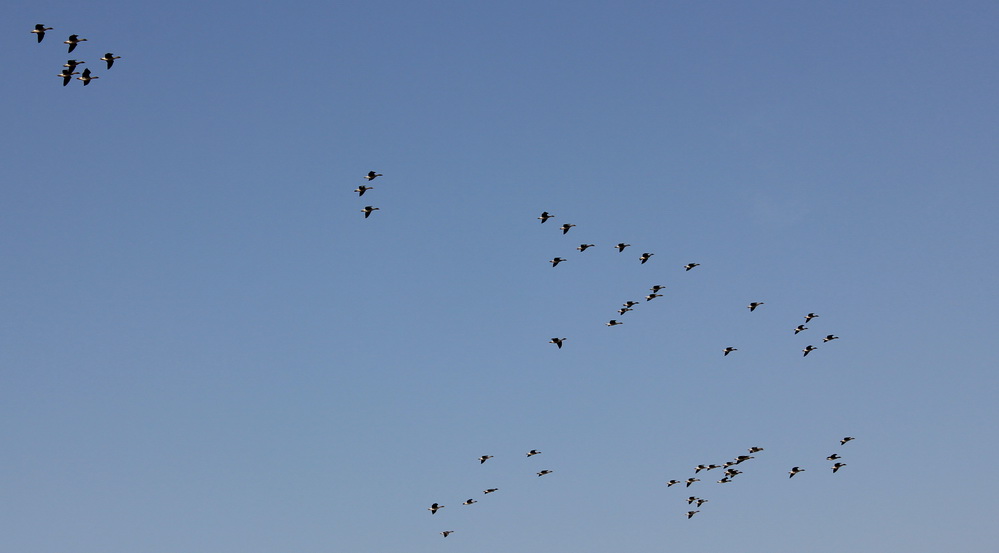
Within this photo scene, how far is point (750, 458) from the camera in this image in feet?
370

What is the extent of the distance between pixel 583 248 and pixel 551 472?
31.8 metres

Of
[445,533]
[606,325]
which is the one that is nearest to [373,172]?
[606,325]

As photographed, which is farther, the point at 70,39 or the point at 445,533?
the point at 445,533

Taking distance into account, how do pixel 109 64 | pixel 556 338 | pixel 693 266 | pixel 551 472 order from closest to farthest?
pixel 109 64
pixel 556 338
pixel 693 266
pixel 551 472

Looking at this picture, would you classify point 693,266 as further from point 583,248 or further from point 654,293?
point 583,248

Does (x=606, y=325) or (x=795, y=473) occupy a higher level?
(x=606, y=325)

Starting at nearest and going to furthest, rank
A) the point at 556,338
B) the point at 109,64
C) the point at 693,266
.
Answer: the point at 109,64 → the point at 556,338 → the point at 693,266

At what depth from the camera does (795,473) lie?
4547 inches

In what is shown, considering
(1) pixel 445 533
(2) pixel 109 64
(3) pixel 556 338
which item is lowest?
(1) pixel 445 533

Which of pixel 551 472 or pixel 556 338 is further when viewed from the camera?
pixel 551 472

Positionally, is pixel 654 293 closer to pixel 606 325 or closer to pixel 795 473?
pixel 606 325

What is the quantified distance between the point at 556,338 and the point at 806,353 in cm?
2974

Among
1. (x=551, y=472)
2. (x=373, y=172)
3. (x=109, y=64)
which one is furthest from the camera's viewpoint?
(x=551, y=472)

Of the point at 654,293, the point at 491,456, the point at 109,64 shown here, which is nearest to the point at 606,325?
the point at 654,293
